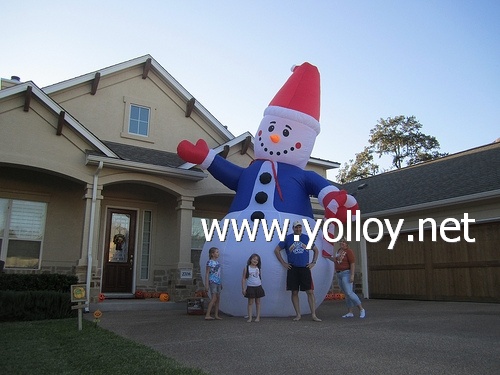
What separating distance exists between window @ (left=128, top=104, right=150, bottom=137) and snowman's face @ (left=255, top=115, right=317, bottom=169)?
14.2 feet

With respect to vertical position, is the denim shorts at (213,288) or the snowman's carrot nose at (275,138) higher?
the snowman's carrot nose at (275,138)

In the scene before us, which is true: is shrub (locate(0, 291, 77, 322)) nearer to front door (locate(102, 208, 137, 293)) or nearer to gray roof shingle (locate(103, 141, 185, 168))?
front door (locate(102, 208, 137, 293))

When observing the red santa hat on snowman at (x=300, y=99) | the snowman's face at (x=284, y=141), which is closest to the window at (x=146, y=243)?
the snowman's face at (x=284, y=141)

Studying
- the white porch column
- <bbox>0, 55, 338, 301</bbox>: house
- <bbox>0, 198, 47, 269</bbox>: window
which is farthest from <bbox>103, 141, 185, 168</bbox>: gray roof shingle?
<bbox>0, 198, 47, 269</bbox>: window

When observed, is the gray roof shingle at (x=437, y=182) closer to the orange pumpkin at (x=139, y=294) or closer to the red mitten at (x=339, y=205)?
the red mitten at (x=339, y=205)

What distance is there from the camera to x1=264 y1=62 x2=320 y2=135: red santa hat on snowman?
863 cm

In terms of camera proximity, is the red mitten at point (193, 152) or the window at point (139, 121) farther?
the window at point (139, 121)

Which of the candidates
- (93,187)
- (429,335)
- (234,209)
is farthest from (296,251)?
(93,187)

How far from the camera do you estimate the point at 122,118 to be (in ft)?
37.9

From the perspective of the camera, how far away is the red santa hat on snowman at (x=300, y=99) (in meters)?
8.63

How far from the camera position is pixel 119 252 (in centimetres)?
1101

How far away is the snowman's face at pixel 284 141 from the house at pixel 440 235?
4857 millimetres

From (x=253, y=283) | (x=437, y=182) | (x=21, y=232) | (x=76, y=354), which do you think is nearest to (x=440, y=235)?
(x=437, y=182)

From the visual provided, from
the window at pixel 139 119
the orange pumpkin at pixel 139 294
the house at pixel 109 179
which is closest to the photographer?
the house at pixel 109 179
